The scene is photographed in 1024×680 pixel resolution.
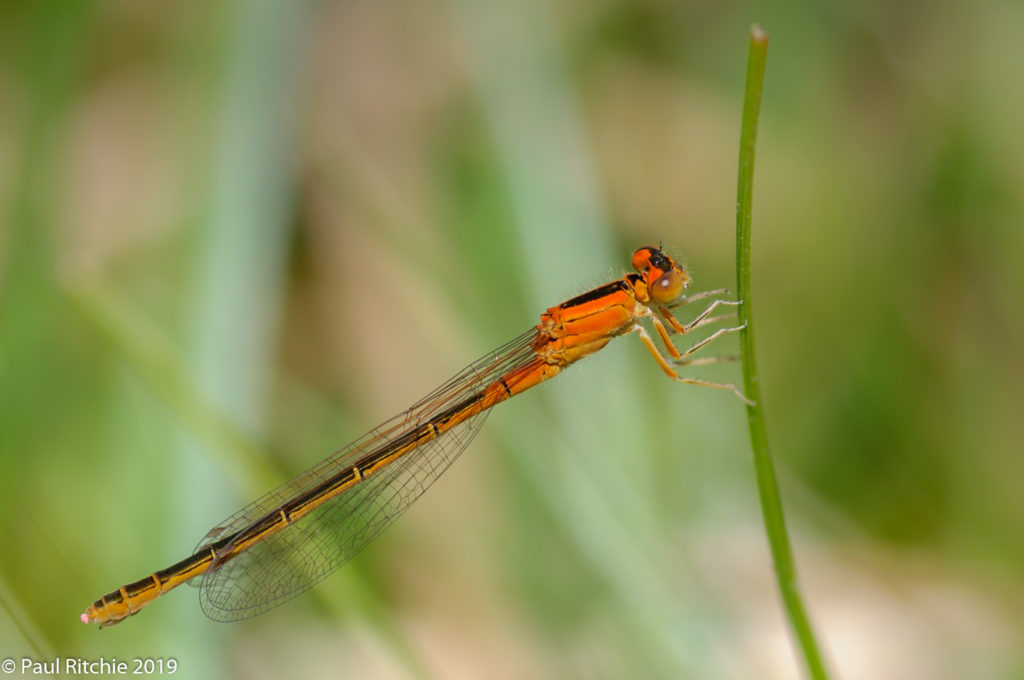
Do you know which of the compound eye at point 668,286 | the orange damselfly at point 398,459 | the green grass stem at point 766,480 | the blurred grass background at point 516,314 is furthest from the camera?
the compound eye at point 668,286

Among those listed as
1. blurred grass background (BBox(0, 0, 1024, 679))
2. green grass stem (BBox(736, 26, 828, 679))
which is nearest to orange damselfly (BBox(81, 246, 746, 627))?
blurred grass background (BBox(0, 0, 1024, 679))

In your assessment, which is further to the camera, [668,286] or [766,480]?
[668,286]

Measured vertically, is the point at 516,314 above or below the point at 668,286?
above

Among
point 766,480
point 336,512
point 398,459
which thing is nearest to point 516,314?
point 398,459

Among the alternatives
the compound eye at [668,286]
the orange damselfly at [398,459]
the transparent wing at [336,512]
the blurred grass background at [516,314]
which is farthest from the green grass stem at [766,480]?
the compound eye at [668,286]

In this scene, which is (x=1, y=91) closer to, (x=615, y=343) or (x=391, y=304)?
(x=391, y=304)

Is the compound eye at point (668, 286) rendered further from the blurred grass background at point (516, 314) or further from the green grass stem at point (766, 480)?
A: the green grass stem at point (766, 480)

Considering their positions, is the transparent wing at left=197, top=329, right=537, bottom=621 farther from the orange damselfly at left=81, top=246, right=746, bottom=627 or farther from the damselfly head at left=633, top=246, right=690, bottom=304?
the damselfly head at left=633, top=246, right=690, bottom=304

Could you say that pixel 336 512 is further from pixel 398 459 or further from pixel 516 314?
pixel 516 314
